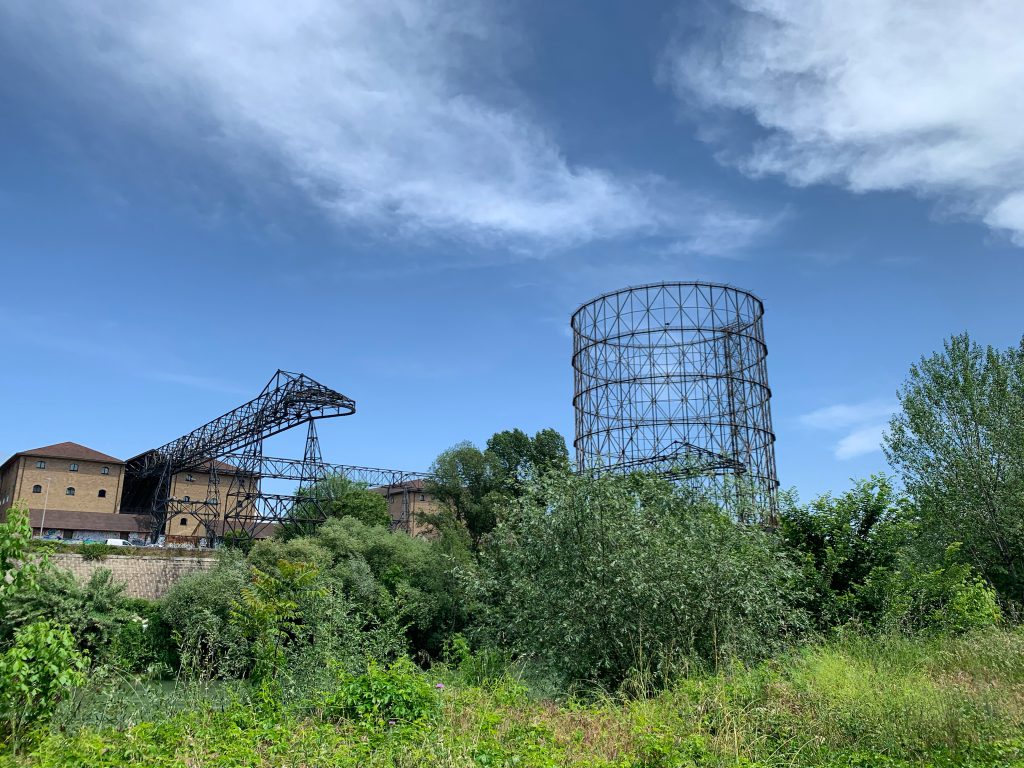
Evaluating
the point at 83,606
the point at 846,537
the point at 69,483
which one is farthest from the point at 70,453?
the point at 846,537

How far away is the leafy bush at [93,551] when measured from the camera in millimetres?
35562

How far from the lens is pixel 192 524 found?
218 ft

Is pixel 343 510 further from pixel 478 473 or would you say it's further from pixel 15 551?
pixel 15 551

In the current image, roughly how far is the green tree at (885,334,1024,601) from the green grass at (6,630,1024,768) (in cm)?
1392

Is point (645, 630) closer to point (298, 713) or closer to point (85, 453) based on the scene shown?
point (298, 713)

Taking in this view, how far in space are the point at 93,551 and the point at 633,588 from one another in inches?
1301

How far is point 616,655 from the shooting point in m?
11.6

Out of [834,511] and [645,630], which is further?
[834,511]

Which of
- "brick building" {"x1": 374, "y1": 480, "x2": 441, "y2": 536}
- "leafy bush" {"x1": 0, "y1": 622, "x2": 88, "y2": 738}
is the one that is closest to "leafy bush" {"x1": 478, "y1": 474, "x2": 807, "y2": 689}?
"leafy bush" {"x1": 0, "y1": 622, "x2": 88, "y2": 738}

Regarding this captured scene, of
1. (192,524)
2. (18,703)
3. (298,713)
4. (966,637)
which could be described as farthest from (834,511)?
(192,524)

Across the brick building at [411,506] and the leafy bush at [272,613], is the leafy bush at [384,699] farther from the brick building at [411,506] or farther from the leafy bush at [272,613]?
the brick building at [411,506]

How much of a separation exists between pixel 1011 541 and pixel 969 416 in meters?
3.90

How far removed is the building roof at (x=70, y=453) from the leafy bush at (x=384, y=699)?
2518 inches

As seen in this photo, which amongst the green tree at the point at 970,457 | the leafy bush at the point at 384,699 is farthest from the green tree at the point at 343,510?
the leafy bush at the point at 384,699
